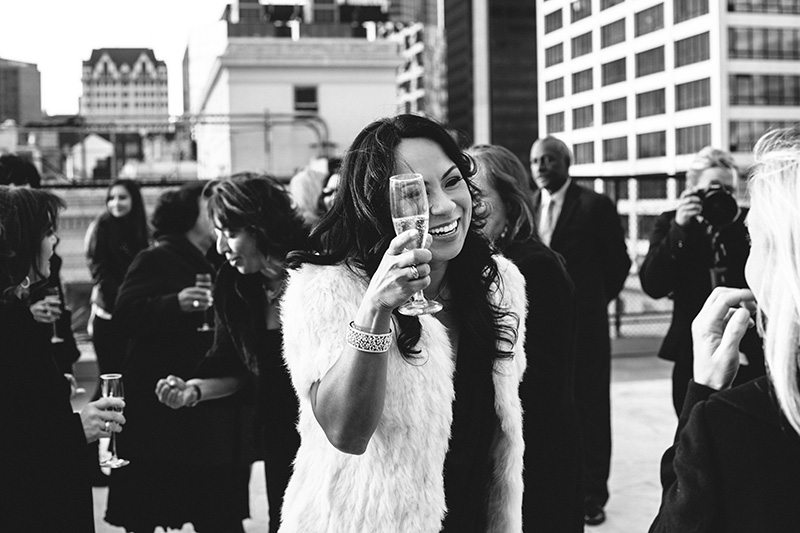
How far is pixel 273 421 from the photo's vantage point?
287cm

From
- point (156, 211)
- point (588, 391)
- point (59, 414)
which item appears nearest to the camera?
point (59, 414)

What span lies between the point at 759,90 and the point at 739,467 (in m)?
6.73

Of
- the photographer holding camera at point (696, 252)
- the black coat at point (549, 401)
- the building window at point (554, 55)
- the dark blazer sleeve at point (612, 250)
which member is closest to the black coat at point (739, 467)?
the black coat at point (549, 401)

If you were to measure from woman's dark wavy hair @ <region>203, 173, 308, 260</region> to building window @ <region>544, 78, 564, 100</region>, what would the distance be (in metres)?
5.07

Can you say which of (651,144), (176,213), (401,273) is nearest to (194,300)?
(176,213)

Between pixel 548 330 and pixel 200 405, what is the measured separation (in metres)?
1.43

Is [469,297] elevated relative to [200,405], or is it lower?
elevated

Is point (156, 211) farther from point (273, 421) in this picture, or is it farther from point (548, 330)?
point (548, 330)

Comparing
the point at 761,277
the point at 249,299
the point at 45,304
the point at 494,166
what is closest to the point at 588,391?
the point at 494,166

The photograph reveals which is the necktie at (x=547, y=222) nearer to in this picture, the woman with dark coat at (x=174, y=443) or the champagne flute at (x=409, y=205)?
the woman with dark coat at (x=174, y=443)

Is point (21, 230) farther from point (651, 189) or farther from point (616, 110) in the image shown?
point (651, 189)

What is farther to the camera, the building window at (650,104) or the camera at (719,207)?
the building window at (650,104)

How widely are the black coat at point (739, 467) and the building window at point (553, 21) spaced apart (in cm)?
667

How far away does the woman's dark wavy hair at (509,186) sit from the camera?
3193 millimetres
